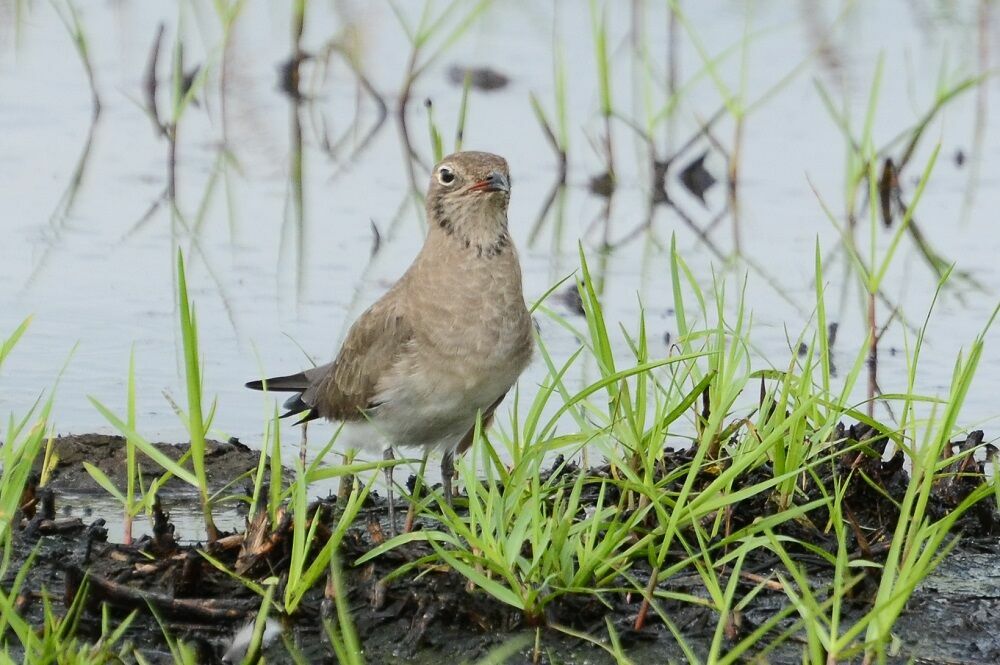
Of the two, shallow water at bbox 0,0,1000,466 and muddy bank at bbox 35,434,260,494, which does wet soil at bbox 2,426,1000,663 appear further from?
shallow water at bbox 0,0,1000,466

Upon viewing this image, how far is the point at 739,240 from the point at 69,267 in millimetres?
3343

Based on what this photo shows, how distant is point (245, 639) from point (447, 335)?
5.14 feet

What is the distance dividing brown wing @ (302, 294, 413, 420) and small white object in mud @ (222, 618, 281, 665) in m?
1.27

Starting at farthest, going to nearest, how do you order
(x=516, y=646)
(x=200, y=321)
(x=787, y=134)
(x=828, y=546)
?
(x=787, y=134) → (x=200, y=321) → (x=828, y=546) → (x=516, y=646)

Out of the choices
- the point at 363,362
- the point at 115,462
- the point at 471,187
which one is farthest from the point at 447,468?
the point at 115,462

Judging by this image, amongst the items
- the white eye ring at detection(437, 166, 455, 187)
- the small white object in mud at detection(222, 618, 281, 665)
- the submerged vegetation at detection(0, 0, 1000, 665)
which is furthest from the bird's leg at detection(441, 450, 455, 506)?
the small white object in mud at detection(222, 618, 281, 665)

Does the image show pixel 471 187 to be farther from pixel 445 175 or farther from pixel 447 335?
pixel 447 335

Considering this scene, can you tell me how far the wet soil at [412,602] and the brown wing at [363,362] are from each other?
0.68 metres

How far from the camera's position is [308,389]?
20.2 ft

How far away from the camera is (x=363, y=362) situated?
5.76 m

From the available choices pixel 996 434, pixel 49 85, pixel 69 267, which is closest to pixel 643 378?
pixel 996 434

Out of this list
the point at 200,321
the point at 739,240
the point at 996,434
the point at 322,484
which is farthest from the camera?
the point at 739,240

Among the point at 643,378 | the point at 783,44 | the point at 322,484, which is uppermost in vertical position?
the point at 783,44

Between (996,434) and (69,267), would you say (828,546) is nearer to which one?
(996,434)
